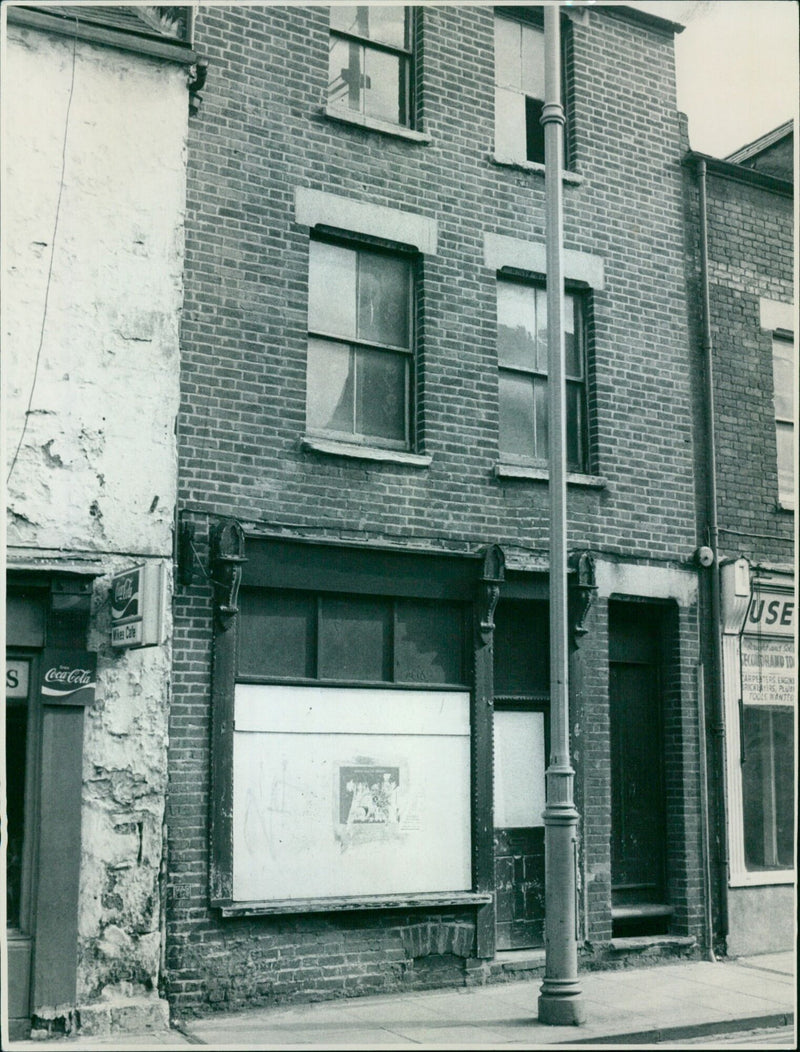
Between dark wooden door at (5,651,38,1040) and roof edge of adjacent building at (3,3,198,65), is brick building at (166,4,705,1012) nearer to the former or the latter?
roof edge of adjacent building at (3,3,198,65)

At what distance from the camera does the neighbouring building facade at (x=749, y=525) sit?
12234mm

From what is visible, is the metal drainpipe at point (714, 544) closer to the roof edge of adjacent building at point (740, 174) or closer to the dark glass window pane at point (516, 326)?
the roof edge of adjacent building at point (740, 174)

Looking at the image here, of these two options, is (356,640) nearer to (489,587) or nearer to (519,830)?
(489,587)

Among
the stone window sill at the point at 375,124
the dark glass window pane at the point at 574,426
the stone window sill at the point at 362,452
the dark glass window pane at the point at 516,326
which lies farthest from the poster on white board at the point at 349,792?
the stone window sill at the point at 375,124

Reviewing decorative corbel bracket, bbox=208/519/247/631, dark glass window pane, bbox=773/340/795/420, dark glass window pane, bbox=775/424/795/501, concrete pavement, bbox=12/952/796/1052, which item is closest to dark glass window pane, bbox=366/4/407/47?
decorative corbel bracket, bbox=208/519/247/631

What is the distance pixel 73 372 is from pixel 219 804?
11.9ft

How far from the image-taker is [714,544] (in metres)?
12.5

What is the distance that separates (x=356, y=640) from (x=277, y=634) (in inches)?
29.9

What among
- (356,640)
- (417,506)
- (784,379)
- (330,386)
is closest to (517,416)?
(417,506)

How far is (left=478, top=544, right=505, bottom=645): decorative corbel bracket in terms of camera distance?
1090 centimetres

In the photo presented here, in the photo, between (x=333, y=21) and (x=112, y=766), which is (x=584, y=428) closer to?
(x=333, y=21)

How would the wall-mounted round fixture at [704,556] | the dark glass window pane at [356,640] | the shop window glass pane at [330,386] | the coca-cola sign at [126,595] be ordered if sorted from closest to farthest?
the coca-cola sign at [126,595]
the dark glass window pane at [356,640]
the shop window glass pane at [330,386]
the wall-mounted round fixture at [704,556]

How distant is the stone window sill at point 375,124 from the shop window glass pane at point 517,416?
7.92 feet

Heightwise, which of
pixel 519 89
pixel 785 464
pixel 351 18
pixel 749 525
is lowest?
pixel 749 525
